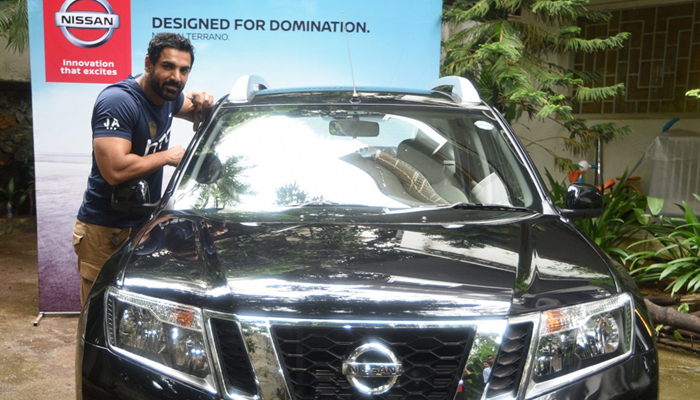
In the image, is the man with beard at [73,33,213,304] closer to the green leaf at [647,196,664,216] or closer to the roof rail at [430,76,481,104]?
the roof rail at [430,76,481,104]

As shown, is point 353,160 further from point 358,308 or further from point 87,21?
point 87,21

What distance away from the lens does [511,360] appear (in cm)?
207

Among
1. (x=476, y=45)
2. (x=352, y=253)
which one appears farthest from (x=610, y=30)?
(x=352, y=253)

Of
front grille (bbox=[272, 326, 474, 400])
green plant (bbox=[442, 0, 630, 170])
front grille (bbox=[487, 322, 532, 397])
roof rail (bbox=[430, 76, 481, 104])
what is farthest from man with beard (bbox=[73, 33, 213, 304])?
green plant (bbox=[442, 0, 630, 170])

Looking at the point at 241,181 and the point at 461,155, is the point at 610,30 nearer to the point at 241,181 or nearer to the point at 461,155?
the point at 461,155

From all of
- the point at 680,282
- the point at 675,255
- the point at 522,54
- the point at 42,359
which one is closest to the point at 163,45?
the point at 42,359

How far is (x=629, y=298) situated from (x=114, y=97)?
272 cm

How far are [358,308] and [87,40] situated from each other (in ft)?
13.5

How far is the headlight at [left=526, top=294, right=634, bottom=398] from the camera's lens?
2090mm

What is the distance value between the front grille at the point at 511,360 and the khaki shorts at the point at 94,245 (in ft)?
8.78

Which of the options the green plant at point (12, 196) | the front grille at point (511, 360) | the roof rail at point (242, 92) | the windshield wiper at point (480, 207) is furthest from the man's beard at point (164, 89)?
the green plant at point (12, 196)

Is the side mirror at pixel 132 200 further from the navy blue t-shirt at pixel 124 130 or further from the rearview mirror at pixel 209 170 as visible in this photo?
the navy blue t-shirt at pixel 124 130

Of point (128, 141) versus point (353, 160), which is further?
point (128, 141)

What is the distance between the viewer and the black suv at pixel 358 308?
6.66ft
